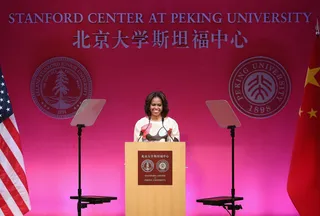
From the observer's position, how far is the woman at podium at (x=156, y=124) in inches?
239

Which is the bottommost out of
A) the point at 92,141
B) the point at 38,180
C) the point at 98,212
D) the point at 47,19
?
the point at 98,212

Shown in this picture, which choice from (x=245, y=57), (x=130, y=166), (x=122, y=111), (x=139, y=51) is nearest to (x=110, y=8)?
(x=139, y=51)

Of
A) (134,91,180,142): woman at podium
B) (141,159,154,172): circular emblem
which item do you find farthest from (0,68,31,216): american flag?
(141,159,154,172): circular emblem

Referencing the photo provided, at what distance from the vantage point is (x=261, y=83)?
683cm

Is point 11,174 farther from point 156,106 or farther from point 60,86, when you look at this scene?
point 156,106

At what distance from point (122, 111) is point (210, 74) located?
1.23 metres

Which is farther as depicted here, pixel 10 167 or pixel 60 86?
pixel 60 86

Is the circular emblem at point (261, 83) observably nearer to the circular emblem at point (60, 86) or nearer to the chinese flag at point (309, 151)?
the chinese flag at point (309, 151)

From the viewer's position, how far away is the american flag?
19.4ft

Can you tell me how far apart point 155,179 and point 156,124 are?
37.1 inches

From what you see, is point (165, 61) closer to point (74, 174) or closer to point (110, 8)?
point (110, 8)

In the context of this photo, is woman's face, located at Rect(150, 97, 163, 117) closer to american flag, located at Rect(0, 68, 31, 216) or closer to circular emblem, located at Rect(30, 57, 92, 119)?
circular emblem, located at Rect(30, 57, 92, 119)

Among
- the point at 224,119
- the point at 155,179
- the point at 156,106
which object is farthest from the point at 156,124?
the point at 155,179

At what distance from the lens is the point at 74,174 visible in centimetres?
690
